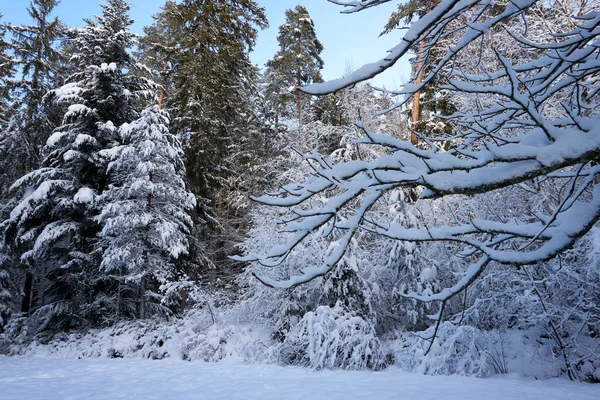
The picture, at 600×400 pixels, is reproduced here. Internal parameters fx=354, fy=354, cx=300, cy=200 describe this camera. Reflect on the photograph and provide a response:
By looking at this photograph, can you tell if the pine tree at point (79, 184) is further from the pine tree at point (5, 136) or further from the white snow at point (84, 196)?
the pine tree at point (5, 136)

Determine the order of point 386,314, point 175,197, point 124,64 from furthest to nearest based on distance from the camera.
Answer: point 124,64
point 175,197
point 386,314

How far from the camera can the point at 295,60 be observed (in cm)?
1560

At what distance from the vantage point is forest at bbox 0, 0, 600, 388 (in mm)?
1639

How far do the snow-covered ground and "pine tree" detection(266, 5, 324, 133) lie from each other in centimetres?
1137

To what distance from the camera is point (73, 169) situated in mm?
10625

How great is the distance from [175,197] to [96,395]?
6.44 m

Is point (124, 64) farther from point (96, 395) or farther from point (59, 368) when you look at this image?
point (96, 395)

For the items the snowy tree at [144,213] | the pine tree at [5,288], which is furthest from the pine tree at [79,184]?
the snowy tree at [144,213]

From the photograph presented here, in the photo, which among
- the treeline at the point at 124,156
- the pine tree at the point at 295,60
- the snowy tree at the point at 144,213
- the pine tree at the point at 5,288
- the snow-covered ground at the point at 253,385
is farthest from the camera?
the pine tree at the point at 295,60

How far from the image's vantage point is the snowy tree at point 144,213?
30.7ft

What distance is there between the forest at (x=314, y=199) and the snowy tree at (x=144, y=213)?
2.9 inches

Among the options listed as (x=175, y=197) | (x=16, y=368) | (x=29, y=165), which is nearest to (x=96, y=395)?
(x=16, y=368)

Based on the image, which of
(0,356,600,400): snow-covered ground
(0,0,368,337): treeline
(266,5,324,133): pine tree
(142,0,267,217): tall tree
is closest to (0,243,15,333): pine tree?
(0,0,368,337): treeline

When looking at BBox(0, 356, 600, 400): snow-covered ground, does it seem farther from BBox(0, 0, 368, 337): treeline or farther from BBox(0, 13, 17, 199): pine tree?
BBox(0, 13, 17, 199): pine tree
